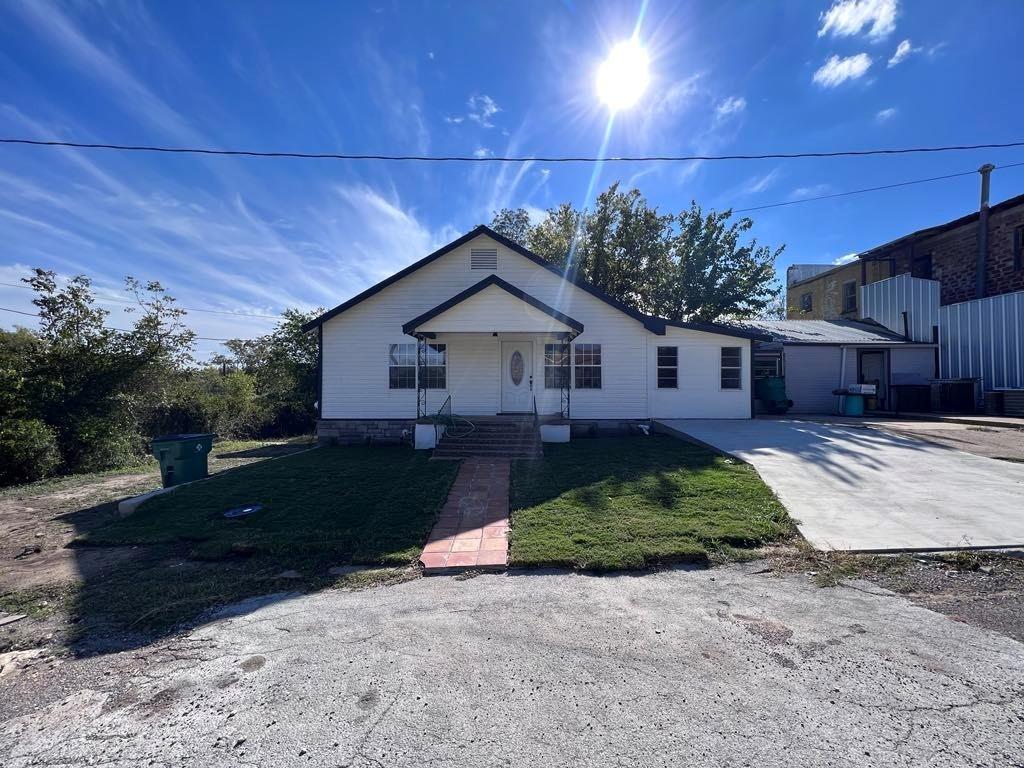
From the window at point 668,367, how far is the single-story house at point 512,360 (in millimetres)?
30

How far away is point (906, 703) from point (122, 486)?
1184cm

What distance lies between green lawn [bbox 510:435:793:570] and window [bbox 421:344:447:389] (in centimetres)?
487

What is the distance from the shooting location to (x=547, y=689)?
8.55 ft

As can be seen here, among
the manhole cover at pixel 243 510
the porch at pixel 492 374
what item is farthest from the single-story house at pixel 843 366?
the manhole cover at pixel 243 510

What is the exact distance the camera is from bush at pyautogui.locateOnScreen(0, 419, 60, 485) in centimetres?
931

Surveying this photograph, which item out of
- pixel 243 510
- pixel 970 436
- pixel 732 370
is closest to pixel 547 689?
pixel 243 510

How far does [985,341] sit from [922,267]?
6498mm

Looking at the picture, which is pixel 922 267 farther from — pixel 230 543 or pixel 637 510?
pixel 230 543

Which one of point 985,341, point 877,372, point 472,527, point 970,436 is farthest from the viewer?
point 877,372

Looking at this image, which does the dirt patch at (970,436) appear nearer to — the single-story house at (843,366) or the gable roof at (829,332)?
the single-story house at (843,366)

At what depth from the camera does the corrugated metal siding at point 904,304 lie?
18797 mm

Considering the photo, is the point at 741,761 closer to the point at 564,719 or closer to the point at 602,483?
the point at 564,719

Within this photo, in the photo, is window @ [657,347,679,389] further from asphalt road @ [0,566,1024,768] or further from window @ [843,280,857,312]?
window @ [843,280,857,312]

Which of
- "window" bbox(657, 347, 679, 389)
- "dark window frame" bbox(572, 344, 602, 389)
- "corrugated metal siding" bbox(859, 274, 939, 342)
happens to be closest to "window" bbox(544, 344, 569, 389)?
"dark window frame" bbox(572, 344, 602, 389)
